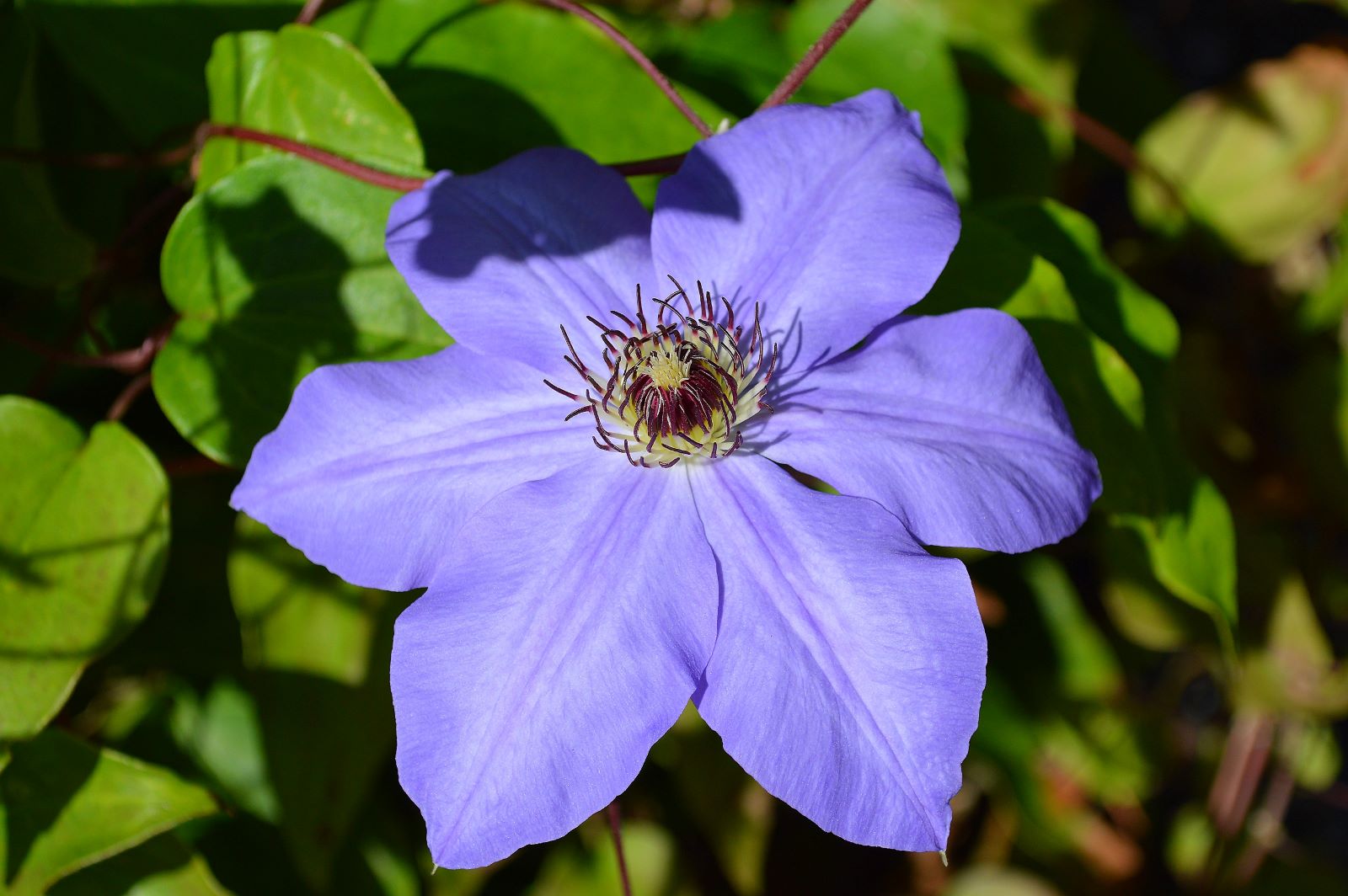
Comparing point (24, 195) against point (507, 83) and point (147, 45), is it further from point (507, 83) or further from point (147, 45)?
point (507, 83)

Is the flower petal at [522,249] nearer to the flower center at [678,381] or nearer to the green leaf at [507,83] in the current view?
the flower center at [678,381]

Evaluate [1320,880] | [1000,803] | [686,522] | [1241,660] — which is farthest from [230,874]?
[1320,880]

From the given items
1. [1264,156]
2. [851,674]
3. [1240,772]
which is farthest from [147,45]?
[1240,772]

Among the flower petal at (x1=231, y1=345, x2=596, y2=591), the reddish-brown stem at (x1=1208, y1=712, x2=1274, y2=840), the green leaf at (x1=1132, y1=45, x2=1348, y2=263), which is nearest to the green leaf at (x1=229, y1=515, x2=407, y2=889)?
the flower petal at (x1=231, y1=345, x2=596, y2=591)

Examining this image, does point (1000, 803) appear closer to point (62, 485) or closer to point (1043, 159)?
point (1043, 159)

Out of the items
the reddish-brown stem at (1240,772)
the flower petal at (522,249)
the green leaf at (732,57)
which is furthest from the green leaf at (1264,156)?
the flower petal at (522,249)

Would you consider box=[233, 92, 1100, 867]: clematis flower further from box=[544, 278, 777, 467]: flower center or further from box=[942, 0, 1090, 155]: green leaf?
box=[942, 0, 1090, 155]: green leaf
